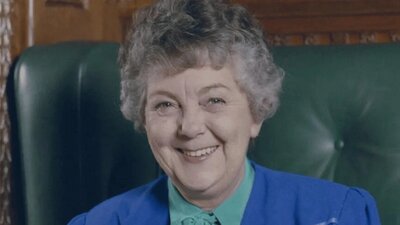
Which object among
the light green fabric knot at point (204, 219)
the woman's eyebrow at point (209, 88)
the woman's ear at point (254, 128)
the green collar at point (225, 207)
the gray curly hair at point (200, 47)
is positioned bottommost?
the light green fabric knot at point (204, 219)

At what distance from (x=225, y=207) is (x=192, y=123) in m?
0.19

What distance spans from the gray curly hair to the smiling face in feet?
0.06

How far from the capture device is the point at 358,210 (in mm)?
1605

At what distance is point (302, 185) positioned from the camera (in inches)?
64.7

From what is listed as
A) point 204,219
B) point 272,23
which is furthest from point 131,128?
point 272,23

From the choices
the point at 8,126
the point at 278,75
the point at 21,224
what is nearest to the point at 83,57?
the point at 8,126

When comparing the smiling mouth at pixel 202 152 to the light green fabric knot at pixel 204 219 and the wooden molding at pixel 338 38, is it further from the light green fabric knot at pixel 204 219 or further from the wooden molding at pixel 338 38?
the wooden molding at pixel 338 38

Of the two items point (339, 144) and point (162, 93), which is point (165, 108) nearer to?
point (162, 93)

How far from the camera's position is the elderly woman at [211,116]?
1520 millimetres

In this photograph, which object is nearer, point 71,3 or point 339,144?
point 339,144

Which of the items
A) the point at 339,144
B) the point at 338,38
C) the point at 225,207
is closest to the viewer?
the point at 225,207

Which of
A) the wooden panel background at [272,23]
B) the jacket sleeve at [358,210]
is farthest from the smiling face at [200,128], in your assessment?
the wooden panel background at [272,23]

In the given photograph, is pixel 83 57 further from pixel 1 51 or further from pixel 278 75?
pixel 278 75

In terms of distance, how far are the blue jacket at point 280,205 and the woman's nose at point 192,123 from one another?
0.19 metres
